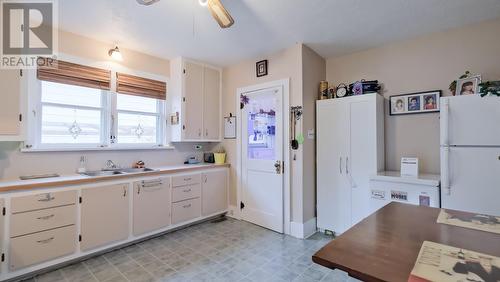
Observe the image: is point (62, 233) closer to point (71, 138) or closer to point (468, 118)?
point (71, 138)

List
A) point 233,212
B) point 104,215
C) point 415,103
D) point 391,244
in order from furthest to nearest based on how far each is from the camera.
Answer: point 233,212 < point 415,103 < point 104,215 < point 391,244

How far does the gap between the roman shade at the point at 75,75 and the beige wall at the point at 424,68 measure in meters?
3.49

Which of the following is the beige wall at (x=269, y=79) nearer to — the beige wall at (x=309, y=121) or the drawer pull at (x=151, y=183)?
the beige wall at (x=309, y=121)

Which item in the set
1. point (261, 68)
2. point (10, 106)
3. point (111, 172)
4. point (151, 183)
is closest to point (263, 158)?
point (261, 68)

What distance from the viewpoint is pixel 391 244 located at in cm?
104

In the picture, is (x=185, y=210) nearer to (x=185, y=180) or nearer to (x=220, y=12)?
(x=185, y=180)

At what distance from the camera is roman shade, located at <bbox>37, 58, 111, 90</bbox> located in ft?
8.67

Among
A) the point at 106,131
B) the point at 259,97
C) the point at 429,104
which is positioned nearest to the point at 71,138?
the point at 106,131

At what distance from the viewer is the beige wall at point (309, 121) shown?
3.19 metres

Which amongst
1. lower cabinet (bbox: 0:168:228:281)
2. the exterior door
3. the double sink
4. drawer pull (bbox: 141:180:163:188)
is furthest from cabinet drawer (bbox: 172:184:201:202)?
the exterior door

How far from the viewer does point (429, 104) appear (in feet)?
9.34

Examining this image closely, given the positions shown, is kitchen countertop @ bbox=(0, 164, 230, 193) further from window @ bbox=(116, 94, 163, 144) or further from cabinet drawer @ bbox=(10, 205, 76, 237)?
window @ bbox=(116, 94, 163, 144)

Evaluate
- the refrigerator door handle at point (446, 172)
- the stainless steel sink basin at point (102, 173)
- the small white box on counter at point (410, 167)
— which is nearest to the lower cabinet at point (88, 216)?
the stainless steel sink basin at point (102, 173)

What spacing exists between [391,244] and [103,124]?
347 cm
